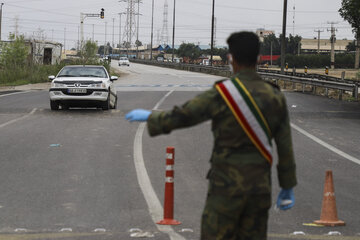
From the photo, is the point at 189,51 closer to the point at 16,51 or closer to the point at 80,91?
the point at 16,51

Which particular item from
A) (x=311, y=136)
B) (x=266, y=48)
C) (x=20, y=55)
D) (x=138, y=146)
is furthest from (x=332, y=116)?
(x=266, y=48)

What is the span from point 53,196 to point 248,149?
5.63 metres

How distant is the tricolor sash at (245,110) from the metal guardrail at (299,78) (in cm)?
2484

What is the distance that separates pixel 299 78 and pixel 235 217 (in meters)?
31.7

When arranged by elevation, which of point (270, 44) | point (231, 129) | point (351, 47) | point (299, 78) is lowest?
point (299, 78)

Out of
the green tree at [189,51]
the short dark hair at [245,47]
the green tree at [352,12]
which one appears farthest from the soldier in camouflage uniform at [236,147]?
the green tree at [189,51]

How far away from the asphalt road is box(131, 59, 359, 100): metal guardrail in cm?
865

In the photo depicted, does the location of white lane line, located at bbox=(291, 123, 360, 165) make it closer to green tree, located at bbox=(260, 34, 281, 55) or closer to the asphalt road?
the asphalt road

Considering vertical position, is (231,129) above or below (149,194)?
above

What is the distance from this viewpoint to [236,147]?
3828 mm

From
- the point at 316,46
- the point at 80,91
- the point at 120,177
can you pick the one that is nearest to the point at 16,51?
the point at 80,91

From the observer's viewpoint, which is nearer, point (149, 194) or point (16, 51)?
point (149, 194)

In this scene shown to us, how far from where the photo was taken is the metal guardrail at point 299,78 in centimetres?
2832

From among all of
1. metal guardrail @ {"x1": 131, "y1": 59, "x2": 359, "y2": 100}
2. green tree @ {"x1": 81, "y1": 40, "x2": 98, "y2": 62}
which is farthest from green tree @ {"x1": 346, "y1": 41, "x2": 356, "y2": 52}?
green tree @ {"x1": 81, "y1": 40, "x2": 98, "y2": 62}
